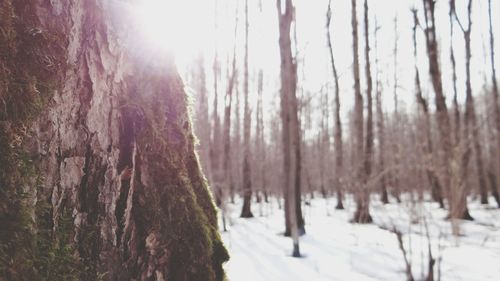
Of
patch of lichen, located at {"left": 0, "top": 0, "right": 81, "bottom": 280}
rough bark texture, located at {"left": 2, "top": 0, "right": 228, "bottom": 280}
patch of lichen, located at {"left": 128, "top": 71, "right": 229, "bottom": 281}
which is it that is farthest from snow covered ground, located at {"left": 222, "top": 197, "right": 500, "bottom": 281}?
patch of lichen, located at {"left": 0, "top": 0, "right": 81, "bottom": 280}

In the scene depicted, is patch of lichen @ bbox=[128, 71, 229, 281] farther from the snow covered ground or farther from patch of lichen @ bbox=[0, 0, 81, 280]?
the snow covered ground

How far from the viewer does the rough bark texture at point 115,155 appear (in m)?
1.58

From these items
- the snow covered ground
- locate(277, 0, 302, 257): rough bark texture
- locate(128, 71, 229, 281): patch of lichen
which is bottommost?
the snow covered ground

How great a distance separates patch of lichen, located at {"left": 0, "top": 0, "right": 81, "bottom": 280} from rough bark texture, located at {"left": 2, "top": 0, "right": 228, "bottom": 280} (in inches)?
0.6

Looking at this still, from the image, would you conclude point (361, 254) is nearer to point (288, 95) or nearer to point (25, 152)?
point (288, 95)

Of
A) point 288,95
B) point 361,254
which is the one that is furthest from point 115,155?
point 288,95

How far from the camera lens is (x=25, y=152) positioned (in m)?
1.44

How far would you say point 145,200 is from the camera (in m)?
2.04

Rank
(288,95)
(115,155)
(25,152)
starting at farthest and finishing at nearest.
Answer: (288,95), (115,155), (25,152)

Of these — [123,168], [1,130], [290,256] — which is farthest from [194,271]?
[290,256]

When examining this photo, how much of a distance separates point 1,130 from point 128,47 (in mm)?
870

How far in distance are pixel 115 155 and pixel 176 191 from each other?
477mm

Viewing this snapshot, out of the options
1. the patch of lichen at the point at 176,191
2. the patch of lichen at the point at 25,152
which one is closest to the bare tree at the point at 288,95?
the patch of lichen at the point at 176,191

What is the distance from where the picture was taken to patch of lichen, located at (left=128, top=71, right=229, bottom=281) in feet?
6.84
